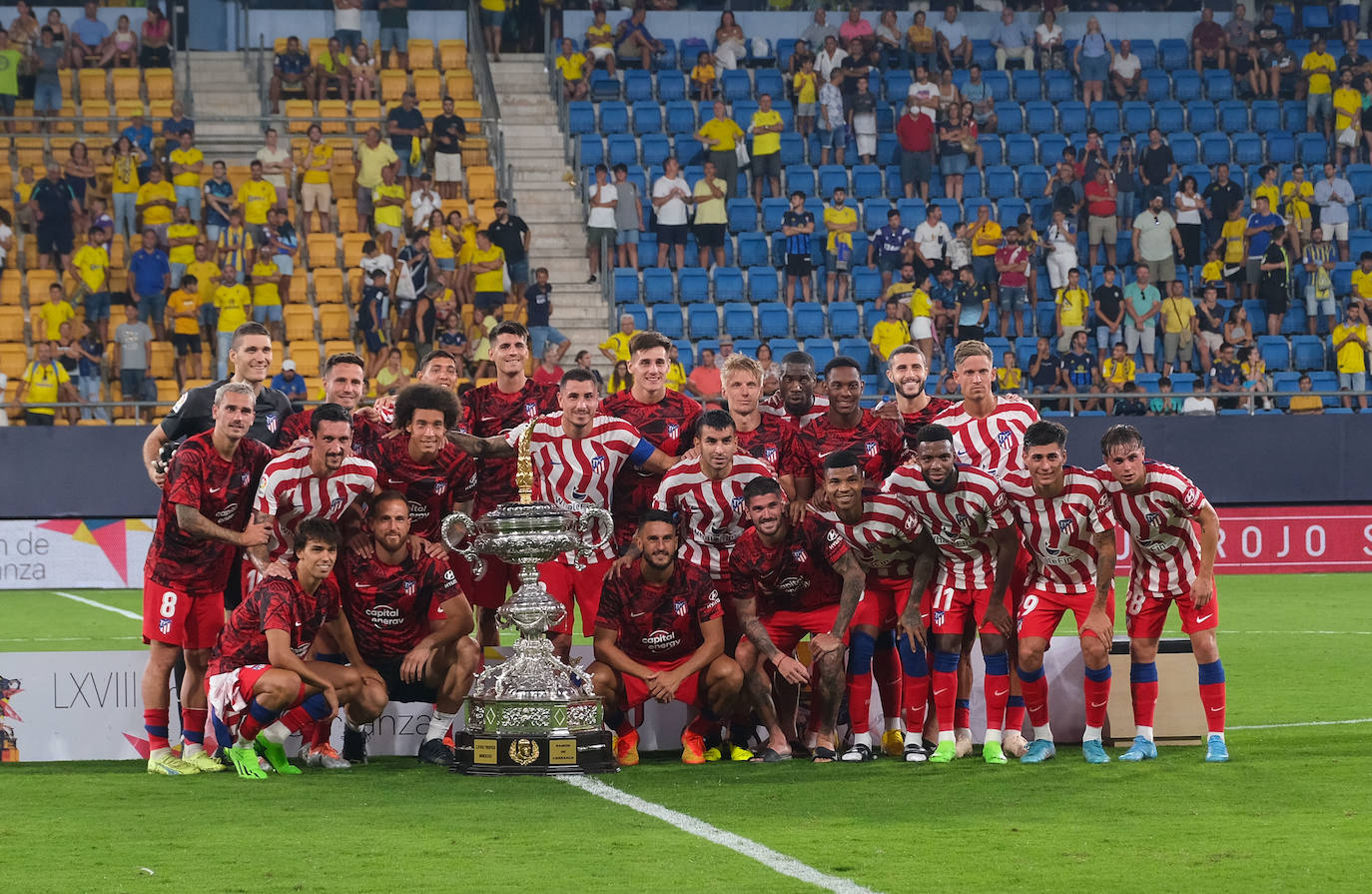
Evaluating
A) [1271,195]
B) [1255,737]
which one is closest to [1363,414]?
[1271,195]

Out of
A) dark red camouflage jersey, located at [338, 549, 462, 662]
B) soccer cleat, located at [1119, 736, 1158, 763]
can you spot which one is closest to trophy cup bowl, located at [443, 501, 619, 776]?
dark red camouflage jersey, located at [338, 549, 462, 662]

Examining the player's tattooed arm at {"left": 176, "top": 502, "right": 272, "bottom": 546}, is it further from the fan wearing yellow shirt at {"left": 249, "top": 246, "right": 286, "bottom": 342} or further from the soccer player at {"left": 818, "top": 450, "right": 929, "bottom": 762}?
the fan wearing yellow shirt at {"left": 249, "top": 246, "right": 286, "bottom": 342}

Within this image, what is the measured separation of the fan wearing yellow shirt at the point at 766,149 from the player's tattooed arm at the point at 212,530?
1547cm

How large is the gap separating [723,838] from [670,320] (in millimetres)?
15373

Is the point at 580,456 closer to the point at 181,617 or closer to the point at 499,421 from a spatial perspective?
the point at 499,421

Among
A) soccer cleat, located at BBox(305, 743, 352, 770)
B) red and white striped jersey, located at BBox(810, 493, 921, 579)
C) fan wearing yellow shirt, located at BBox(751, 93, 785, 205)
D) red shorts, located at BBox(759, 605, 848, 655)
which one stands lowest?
soccer cleat, located at BBox(305, 743, 352, 770)

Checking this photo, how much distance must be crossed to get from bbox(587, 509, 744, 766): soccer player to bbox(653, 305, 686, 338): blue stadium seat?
41.8 ft

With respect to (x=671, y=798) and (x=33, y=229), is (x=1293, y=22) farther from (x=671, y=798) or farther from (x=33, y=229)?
(x=671, y=798)

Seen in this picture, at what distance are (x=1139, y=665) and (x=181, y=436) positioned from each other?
199 inches

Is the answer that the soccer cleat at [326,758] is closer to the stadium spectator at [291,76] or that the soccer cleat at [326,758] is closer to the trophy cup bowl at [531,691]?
the trophy cup bowl at [531,691]

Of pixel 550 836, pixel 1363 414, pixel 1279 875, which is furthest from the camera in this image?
pixel 1363 414

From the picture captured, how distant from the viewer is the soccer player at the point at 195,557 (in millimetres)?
8617

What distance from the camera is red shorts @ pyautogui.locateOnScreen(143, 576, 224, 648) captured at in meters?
8.74

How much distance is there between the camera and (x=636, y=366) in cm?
946
